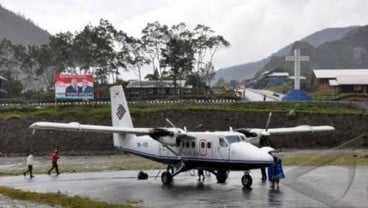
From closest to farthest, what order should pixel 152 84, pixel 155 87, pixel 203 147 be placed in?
pixel 203 147 < pixel 155 87 < pixel 152 84

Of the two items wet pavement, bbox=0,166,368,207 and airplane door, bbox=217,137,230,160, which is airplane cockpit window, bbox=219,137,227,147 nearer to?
airplane door, bbox=217,137,230,160

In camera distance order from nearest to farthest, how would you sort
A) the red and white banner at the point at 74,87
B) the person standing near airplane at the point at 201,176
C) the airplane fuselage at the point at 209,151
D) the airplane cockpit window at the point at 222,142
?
the airplane fuselage at the point at 209,151 → the airplane cockpit window at the point at 222,142 → the person standing near airplane at the point at 201,176 → the red and white banner at the point at 74,87

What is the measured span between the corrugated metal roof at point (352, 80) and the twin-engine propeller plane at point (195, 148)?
6789cm

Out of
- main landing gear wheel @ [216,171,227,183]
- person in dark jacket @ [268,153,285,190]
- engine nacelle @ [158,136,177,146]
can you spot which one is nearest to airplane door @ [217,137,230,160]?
main landing gear wheel @ [216,171,227,183]

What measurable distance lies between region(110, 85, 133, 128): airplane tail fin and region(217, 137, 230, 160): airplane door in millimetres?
8199

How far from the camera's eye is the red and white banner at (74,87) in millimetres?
76125

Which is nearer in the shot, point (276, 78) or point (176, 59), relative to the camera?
point (176, 59)

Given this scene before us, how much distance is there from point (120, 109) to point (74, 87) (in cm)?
4084

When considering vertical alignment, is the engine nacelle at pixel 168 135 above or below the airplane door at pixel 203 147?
above

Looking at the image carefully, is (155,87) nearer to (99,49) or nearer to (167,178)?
(99,49)

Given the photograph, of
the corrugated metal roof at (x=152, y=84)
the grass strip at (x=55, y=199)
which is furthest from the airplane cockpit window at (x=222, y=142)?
the corrugated metal roof at (x=152, y=84)

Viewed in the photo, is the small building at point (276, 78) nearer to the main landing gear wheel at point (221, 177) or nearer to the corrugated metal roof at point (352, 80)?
the corrugated metal roof at point (352, 80)

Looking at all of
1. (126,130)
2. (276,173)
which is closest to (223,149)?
(276,173)

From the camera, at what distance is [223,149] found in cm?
2955
